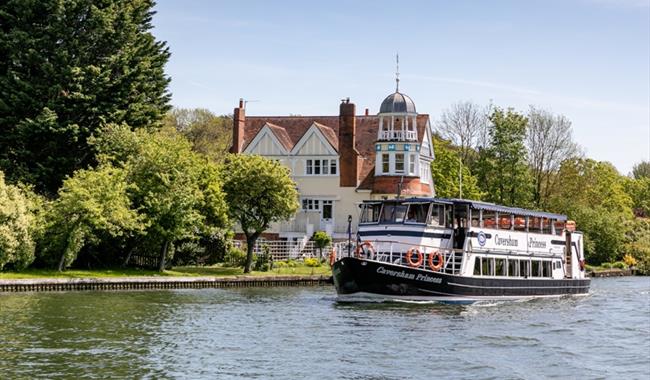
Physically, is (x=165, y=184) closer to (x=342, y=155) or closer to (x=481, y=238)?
(x=481, y=238)

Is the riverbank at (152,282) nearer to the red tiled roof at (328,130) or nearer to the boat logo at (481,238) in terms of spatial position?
the boat logo at (481,238)

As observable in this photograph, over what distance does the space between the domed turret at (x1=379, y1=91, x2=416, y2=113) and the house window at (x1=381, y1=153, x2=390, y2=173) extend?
4047mm

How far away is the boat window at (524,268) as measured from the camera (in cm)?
5300

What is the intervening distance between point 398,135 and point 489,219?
28.9 meters

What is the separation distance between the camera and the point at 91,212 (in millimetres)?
53812

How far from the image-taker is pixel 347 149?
3255 inches

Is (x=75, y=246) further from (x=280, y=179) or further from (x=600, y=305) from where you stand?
(x=600, y=305)

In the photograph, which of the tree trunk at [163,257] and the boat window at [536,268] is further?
the tree trunk at [163,257]

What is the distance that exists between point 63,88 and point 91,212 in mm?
12660

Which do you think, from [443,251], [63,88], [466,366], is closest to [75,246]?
[63,88]

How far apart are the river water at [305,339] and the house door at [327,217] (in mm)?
33842

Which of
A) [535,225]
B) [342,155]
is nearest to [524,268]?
[535,225]

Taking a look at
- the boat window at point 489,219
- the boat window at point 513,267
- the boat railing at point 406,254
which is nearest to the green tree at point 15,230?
the boat railing at point 406,254

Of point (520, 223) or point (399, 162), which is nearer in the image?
point (520, 223)
